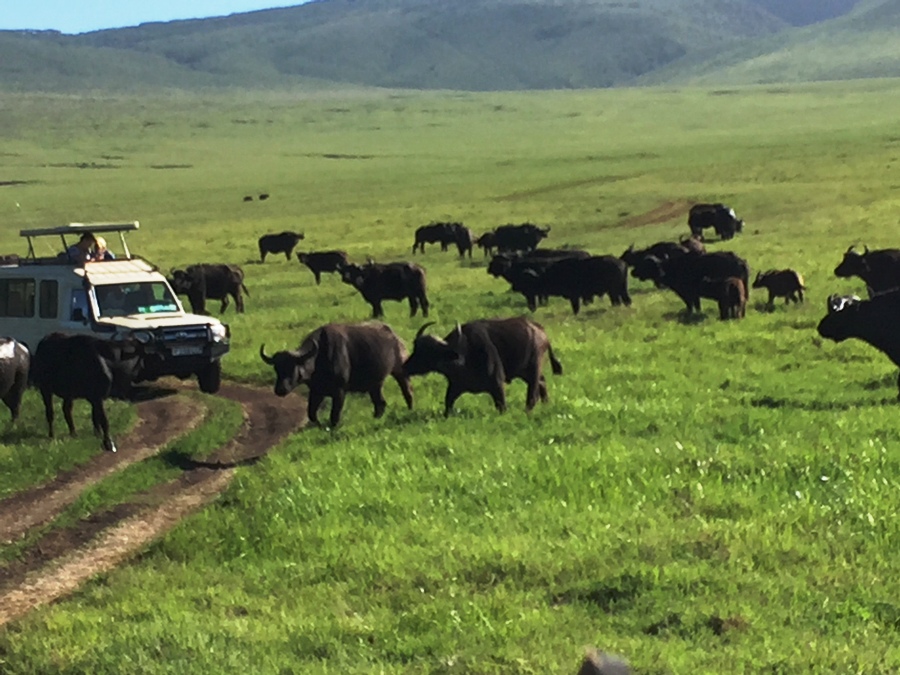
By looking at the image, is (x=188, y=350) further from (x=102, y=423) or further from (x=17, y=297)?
(x=17, y=297)

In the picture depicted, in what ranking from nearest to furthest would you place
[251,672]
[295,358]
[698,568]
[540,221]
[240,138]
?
1. [251,672]
2. [698,568]
3. [295,358]
4. [540,221]
5. [240,138]

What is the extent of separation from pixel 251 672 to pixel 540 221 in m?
37.4

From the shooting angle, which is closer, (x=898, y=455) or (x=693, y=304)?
(x=898, y=455)

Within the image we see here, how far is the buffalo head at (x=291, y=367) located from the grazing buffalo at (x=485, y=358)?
41.8 inches

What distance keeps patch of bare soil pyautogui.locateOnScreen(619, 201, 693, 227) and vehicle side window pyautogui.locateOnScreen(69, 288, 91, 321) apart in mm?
24818

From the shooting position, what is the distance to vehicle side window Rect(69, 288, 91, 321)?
18.0 meters

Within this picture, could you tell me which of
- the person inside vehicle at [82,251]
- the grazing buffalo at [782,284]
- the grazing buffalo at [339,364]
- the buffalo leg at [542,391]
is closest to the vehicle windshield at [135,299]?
the person inside vehicle at [82,251]

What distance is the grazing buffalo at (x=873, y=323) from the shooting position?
50.0 feet

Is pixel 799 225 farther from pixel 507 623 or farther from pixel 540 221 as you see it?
pixel 507 623

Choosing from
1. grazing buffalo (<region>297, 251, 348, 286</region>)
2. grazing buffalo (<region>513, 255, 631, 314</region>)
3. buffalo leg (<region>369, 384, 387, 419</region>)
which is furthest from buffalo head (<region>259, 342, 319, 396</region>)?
grazing buffalo (<region>297, 251, 348, 286</region>)

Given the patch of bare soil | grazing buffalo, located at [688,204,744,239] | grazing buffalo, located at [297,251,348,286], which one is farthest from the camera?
the patch of bare soil

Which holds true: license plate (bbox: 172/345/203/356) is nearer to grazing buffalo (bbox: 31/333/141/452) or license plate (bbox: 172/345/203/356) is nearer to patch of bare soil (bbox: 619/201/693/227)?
grazing buffalo (bbox: 31/333/141/452)

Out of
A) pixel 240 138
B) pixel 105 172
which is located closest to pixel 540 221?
pixel 105 172

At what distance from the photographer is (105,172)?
89.1 meters
